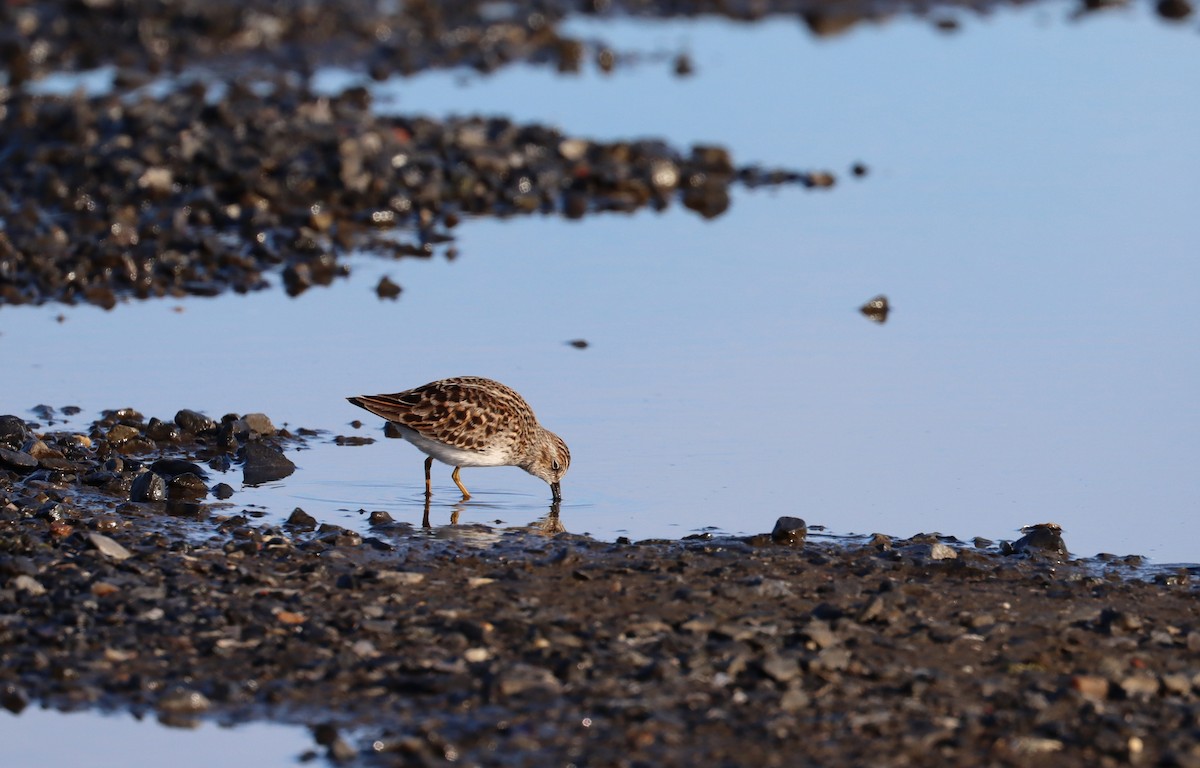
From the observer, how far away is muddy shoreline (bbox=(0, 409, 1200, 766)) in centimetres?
890

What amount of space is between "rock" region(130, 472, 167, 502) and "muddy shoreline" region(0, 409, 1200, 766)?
0.76 ft

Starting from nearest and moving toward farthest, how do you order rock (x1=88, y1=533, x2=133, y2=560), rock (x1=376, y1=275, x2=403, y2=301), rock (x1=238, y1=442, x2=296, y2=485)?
rock (x1=88, y1=533, x2=133, y2=560), rock (x1=238, y1=442, x2=296, y2=485), rock (x1=376, y1=275, x2=403, y2=301)

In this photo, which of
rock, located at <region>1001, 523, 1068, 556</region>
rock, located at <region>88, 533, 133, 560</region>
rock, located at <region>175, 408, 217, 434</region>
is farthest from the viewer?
rock, located at <region>175, 408, 217, 434</region>

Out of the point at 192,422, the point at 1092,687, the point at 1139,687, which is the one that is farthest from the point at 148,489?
the point at 1139,687

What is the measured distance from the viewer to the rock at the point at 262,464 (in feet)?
44.3

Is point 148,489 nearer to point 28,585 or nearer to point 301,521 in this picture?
point 301,521

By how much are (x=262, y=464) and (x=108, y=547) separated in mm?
2554

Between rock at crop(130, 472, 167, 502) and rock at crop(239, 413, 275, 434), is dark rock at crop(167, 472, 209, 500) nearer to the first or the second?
rock at crop(130, 472, 167, 502)

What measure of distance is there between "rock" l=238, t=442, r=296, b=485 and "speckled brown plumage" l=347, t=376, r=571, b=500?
77 centimetres

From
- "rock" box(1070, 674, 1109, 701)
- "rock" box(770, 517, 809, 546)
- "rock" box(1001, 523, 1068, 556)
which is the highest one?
"rock" box(1001, 523, 1068, 556)

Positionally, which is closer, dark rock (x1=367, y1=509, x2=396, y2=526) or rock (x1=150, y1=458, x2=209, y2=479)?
dark rock (x1=367, y1=509, x2=396, y2=526)

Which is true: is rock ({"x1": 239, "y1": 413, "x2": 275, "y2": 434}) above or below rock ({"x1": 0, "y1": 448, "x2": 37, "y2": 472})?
above

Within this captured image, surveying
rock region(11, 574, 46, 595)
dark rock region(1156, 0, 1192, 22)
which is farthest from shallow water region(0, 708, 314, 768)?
dark rock region(1156, 0, 1192, 22)

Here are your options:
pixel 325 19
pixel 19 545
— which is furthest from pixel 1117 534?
pixel 325 19
